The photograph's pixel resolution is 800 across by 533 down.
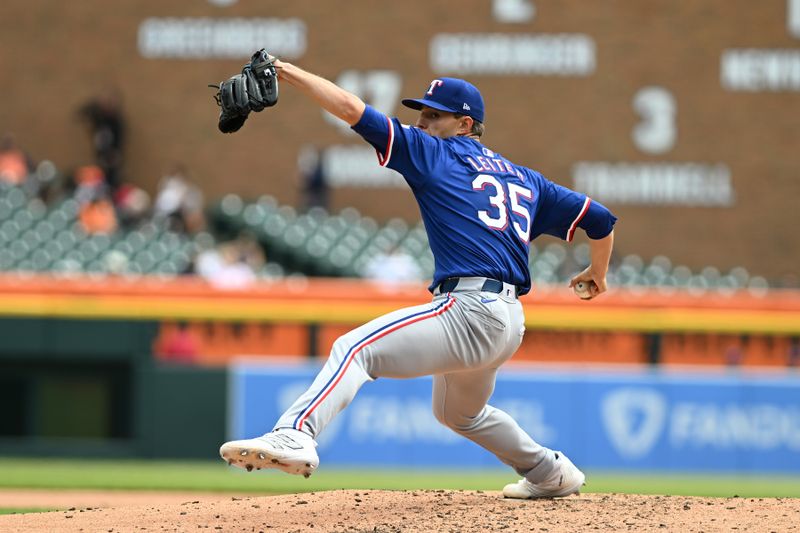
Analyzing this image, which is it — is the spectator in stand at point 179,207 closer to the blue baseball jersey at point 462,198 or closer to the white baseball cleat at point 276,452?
the blue baseball jersey at point 462,198

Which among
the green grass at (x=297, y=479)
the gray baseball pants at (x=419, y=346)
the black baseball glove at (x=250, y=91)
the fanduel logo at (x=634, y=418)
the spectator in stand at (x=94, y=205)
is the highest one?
the spectator in stand at (x=94, y=205)

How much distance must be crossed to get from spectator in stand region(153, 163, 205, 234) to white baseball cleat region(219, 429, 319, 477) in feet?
36.8

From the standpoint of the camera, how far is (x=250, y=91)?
497cm

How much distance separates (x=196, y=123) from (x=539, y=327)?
21.3 feet

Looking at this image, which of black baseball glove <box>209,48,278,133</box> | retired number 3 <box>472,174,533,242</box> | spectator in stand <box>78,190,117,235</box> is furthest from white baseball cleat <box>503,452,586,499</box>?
spectator in stand <box>78,190,117,235</box>

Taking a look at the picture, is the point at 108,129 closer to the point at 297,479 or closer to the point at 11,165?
the point at 11,165

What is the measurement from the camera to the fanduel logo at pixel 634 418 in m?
11.9

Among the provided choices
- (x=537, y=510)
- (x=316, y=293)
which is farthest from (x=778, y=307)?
(x=537, y=510)

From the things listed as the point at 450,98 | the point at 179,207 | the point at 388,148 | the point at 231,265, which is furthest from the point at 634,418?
the point at 388,148

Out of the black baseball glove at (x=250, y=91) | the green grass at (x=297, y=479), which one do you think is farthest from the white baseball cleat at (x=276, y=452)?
the green grass at (x=297, y=479)

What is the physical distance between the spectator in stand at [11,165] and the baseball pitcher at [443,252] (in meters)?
11.7

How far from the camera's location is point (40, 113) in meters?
17.4

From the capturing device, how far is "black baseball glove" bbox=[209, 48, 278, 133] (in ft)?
16.3

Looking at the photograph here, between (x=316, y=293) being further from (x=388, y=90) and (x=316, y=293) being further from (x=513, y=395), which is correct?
(x=388, y=90)
